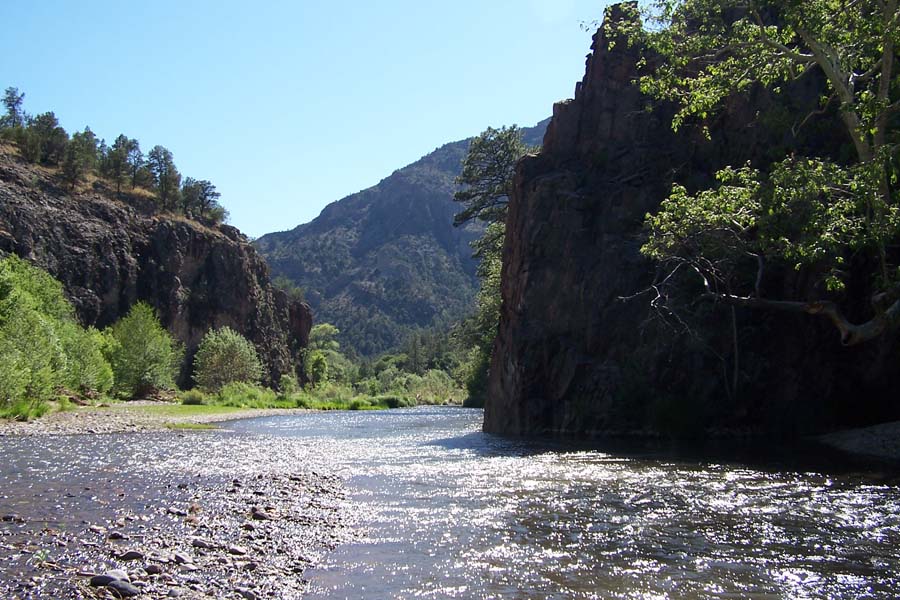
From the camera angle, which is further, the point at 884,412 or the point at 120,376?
the point at 120,376

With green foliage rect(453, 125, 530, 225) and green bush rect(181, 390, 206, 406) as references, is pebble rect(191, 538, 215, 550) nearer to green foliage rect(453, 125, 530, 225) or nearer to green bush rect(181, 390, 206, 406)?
green foliage rect(453, 125, 530, 225)

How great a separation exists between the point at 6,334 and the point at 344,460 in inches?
1196

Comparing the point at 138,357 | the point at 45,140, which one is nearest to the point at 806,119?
the point at 138,357

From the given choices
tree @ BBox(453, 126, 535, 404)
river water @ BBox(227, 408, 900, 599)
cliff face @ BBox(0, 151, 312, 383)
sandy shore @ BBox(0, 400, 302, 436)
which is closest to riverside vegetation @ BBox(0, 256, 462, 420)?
sandy shore @ BBox(0, 400, 302, 436)

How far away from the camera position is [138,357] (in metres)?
72.9

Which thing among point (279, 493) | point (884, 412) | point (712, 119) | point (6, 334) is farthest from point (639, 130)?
point (6, 334)

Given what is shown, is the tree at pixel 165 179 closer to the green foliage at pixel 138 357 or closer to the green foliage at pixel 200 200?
the green foliage at pixel 200 200

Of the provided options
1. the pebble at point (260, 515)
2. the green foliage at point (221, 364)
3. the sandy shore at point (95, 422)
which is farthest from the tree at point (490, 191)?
the pebble at point (260, 515)

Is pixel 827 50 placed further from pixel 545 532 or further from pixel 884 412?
pixel 884 412

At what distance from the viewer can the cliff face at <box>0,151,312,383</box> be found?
97000 millimetres

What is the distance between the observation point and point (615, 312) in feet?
113

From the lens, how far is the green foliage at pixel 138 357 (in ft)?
235

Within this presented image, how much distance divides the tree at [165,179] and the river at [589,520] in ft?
364

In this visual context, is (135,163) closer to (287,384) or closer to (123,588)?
(287,384)
